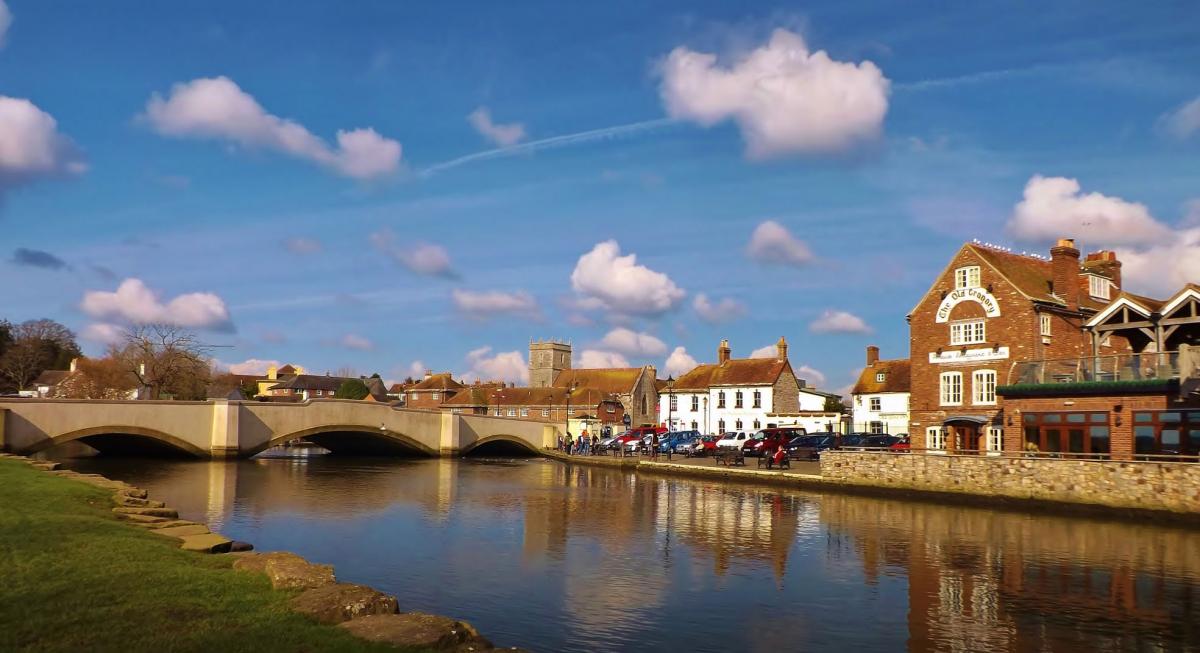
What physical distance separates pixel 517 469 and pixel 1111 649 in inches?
1917

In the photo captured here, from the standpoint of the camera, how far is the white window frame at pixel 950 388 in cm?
4725

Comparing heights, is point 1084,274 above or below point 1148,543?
above

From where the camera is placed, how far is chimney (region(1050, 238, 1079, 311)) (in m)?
47.0

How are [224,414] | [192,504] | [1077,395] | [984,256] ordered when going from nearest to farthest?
[192,504]
[1077,395]
[984,256]
[224,414]

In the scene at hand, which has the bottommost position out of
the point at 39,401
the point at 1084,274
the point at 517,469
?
the point at 517,469

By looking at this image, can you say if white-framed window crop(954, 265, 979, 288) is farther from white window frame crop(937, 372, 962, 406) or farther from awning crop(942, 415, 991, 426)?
awning crop(942, 415, 991, 426)

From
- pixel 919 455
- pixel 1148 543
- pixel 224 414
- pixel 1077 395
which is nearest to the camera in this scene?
pixel 1148 543

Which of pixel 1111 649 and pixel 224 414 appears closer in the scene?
pixel 1111 649

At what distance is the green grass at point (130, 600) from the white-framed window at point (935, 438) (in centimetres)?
4143

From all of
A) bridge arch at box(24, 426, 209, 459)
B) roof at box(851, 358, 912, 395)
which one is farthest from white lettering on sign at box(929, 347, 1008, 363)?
bridge arch at box(24, 426, 209, 459)

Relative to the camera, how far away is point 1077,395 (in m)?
36.3

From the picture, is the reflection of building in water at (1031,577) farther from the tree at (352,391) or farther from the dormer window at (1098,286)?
the tree at (352,391)

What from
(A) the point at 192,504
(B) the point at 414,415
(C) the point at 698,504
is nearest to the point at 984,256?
(C) the point at 698,504

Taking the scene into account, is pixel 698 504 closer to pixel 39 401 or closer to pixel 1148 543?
pixel 1148 543
